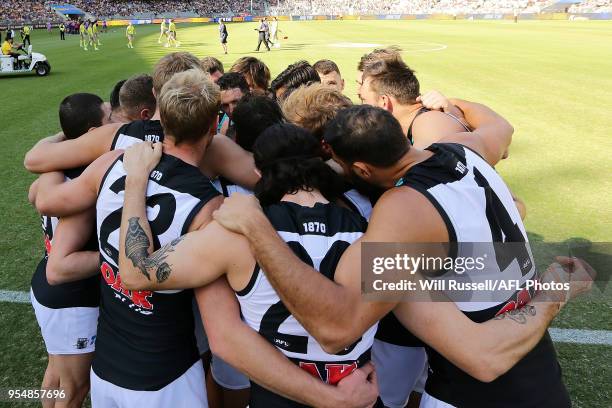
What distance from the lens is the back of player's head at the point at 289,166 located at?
2016mm

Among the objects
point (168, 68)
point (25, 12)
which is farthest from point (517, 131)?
point (25, 12)

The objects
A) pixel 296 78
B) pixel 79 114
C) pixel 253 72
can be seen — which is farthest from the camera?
pixel 253 72

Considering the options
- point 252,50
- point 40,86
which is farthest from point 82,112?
point 252,50

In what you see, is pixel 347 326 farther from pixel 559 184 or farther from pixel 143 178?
pixel 559 184

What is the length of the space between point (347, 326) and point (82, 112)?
7.00 ft

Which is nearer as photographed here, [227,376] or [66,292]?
[66,292]

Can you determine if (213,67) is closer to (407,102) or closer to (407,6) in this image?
(407,102)

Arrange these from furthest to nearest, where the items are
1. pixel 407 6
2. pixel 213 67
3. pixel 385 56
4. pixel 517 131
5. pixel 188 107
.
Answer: pixel 407 6 → pixel 517 131 → pixel 213 67 → pixel 385 56 → pixel 188 107

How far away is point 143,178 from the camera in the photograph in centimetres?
210

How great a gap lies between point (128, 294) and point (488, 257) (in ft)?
5.70

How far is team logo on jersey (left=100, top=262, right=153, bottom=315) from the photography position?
86.7 inches

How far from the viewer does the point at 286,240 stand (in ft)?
6.08

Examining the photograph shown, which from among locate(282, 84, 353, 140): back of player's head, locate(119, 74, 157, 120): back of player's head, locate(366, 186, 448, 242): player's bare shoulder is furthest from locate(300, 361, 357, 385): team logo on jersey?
locate(119, 74, 157, 120): back of player's head

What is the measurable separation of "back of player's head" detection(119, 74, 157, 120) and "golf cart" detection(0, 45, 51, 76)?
19.2m
